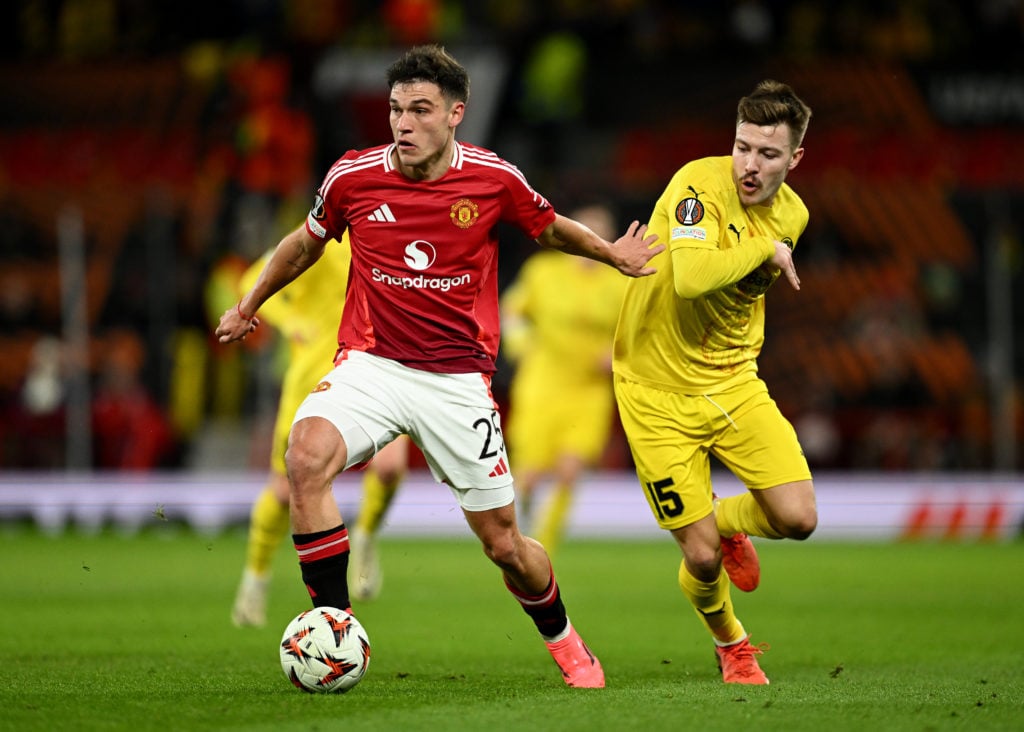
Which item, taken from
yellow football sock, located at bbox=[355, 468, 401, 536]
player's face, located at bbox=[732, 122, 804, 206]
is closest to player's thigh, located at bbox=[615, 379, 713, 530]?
player's face, located at bbox=[732, 122, 804, 206]

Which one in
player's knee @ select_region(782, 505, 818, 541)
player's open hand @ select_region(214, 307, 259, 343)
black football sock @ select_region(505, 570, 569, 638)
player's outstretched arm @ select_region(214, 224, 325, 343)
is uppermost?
player's outstretched arm @ select_region(214, 224, 325, 343)

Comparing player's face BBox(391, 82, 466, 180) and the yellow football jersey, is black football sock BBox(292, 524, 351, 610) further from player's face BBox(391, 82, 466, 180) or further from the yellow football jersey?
the yellow football jersey

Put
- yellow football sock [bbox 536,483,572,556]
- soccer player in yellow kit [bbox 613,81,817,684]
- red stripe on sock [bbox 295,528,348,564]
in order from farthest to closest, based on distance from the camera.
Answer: yellow football sock [bbox 536,483,572,556], soccer player in yellow kit [bbox 613,81,817,684], red stripe on sock [bbox 295,528,348,564]

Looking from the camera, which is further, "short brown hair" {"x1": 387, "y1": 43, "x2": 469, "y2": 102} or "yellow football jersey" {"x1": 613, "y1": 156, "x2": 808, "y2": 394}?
"yellow football jersey" {"x1": 613, "y1": 156, "x2": 808, "y2": 394}

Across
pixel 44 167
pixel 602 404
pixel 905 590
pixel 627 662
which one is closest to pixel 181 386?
pixel 44 167

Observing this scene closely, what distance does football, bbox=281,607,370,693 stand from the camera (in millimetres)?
5730

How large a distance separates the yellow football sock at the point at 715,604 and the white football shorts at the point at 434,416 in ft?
3.31

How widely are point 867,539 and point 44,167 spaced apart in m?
10.1

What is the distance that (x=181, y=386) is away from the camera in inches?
636

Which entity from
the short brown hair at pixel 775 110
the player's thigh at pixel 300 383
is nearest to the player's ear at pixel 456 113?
the short brown hair at pixel 775 110

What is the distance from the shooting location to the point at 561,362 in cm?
1374

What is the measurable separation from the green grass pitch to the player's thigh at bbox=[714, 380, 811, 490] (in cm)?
89

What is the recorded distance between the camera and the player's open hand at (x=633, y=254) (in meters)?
6.45

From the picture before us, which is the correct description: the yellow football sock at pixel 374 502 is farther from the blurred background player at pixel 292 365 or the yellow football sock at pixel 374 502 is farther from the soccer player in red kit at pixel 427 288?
the soccer player in red kit at pixel 427 288
